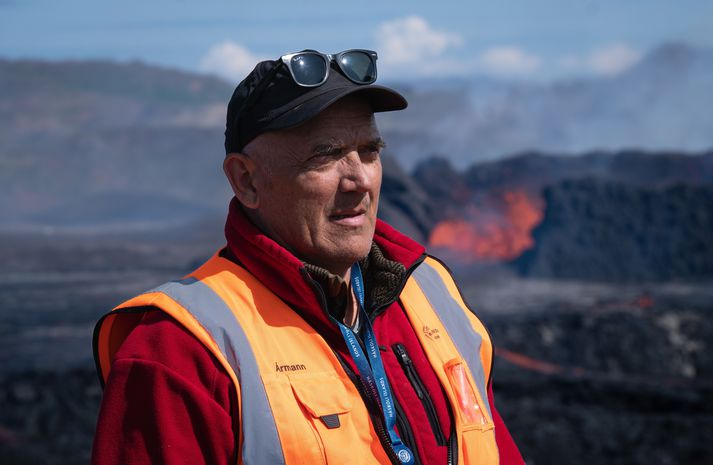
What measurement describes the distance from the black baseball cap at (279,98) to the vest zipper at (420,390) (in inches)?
24.0

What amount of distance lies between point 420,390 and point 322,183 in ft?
1.79

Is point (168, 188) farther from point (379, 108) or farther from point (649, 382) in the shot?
point (379, 108)

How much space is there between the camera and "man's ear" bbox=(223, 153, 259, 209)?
2.21 metres

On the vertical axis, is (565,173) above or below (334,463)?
below

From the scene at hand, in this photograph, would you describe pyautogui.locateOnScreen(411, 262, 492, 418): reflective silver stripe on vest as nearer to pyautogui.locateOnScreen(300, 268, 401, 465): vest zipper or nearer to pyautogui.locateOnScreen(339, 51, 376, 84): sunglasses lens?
pyautogui.locateOnScreen(300, 268, 401, 465): vest zipper

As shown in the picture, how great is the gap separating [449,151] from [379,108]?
181ft

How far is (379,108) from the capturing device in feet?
7.41

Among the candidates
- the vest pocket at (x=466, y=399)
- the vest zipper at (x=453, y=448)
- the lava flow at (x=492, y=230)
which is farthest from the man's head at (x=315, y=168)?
the lava flow at (x=492, y=230)

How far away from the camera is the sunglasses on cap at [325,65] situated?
6.70 feet

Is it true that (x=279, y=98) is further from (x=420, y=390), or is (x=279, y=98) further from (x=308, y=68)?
(x=420, y=390)

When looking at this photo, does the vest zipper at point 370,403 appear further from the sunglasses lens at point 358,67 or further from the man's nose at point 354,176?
the sunglasses lens at point 358,67

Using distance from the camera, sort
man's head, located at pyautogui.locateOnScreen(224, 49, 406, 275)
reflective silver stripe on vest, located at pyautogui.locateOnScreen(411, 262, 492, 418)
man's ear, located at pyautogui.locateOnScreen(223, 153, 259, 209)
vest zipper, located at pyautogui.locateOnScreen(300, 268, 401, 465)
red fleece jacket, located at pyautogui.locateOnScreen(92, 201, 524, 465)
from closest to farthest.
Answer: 1. red fleece jacket, located at pyautogui.locateOnScreen(92, 201, 524, 465)
2. vest zipper, located at pyautogui.locateOnScreen(300, 268, 401, 465)
3. man's head, located at pyautogui.locateOnScreen(224, 49, 406, 275)
4. man's ear, located at pyautogui.locateOnScreen(223, 153, 259, 209)
5. reflective silver stripe on vest, located at pyautogui.locateOnScreen(411, 262, 492, 418)

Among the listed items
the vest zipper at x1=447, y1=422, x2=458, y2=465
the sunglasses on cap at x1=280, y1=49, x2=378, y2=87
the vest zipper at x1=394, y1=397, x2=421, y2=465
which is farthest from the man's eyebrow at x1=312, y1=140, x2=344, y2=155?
the vest zipper at x1=447, y1=422, x2=458, y2=465

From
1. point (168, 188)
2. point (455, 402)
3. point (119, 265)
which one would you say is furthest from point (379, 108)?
point (168, 188)
